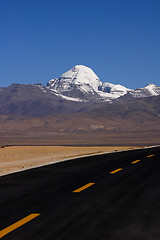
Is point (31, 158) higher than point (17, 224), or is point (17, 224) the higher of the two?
point (31, 158)

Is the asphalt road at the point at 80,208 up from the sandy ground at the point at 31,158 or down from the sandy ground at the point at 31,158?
down

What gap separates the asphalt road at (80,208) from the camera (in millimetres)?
6566

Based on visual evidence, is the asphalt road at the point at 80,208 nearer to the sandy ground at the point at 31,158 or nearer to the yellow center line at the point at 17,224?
the yellow center line at the point at 17,224

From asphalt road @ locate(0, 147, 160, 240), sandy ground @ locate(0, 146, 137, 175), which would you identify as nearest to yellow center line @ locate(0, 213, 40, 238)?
asphalt road @ locate(0, 147, 160, 240)

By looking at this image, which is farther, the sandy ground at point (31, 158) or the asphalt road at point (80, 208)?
the sandy ground at point (31, 158)

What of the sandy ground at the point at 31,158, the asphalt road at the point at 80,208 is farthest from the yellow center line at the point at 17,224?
the sandy ground at the point at 31,158

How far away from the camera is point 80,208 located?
8.37 meters

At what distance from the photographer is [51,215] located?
305 inches

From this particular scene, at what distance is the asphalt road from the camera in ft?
21.5

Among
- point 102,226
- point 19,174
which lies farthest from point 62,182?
point 102,226

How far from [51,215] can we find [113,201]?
1817 mm

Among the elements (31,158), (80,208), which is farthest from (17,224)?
(31,158)

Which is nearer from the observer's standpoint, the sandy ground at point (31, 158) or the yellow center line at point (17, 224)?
the yellow center line at point (17, 224)

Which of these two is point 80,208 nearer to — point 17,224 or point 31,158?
point 17,224
